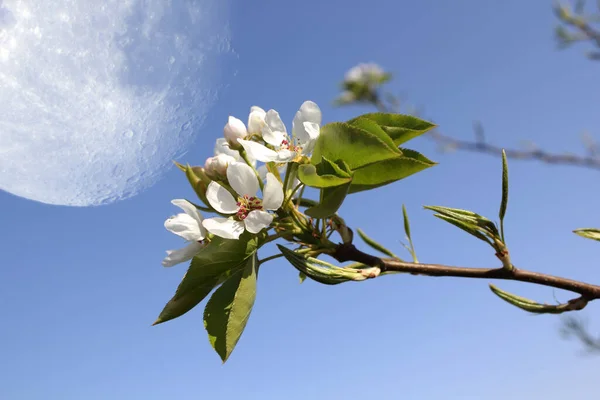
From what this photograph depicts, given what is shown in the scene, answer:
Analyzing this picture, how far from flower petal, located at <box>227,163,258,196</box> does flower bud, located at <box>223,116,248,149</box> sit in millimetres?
112

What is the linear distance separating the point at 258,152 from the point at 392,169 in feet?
0.75

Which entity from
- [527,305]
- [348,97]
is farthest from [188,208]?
[348,97]

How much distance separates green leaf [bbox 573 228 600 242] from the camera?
884 millimetres

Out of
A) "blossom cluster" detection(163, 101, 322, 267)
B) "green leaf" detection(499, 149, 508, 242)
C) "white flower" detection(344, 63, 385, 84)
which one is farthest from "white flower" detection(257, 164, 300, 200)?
"white flower" detection(344, 63, 385, 84)

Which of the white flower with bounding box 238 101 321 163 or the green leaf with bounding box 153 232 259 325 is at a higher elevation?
the white flower with bounding box 238 101 321 163

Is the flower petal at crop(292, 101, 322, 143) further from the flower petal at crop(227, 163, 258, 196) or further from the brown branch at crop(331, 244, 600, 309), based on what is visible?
the brown branch at crop(331, 244, 600, 309)

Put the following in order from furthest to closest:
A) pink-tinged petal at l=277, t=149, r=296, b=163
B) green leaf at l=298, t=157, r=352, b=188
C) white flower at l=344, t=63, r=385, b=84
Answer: white flower at l=344, t=63, r=385, b=84 → pink-tinged petal at l=277, t=149, r=296, b=163 → green leaf at l=298, t=157, r=352, b=188

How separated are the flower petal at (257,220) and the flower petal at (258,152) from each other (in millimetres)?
117

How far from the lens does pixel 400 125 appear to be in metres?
0.86

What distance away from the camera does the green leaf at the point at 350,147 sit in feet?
2.53

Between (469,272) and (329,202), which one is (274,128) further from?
(469,272)

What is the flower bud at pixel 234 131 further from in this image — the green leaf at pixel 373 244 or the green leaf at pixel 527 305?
the green leaf at pixel 527 305

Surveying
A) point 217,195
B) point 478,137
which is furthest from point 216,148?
point 478,137

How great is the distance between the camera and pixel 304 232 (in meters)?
0.86
